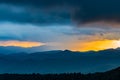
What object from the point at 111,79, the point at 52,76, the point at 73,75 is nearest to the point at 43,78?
the point at 52,76

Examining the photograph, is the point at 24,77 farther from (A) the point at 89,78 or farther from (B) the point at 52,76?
(A) the point at 89,78

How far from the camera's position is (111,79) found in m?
145

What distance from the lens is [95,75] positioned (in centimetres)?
16238

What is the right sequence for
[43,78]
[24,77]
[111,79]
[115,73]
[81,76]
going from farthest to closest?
[24,77], [43,78], [81,76], [115,73], [111,79]

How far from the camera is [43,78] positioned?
179 m

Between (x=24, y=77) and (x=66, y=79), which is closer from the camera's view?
(x=66, y=79)

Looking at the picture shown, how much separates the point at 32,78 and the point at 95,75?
113 ft

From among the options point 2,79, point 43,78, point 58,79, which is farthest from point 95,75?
point 2,79

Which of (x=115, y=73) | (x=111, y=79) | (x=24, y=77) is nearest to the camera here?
(x=111, y=79)

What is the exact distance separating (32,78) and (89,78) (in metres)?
34.3

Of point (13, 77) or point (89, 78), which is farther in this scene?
point (13, 77)

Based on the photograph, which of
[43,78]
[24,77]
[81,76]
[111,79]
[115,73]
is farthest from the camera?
[24,77]

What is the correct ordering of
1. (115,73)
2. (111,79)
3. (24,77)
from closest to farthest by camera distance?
(111,79)
(115,73)
(24,77)

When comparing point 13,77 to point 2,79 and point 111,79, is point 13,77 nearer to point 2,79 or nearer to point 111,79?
point 2,79
